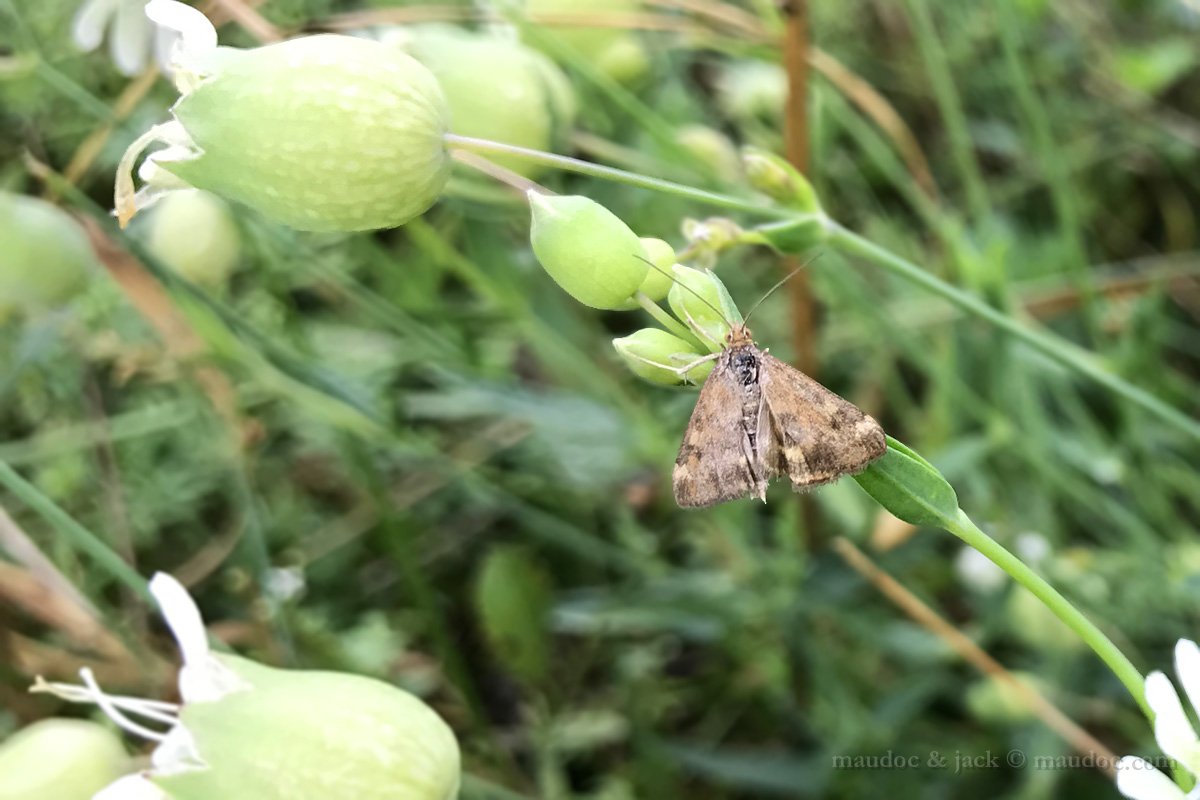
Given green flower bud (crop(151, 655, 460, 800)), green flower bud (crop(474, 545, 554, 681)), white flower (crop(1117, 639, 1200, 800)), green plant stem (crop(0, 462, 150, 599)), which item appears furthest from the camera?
green flower bud (crop(474, 545, 554, 681))

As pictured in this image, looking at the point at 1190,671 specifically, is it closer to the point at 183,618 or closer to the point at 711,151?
the point at 183,618

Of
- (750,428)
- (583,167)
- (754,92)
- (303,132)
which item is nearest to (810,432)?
(750,428)

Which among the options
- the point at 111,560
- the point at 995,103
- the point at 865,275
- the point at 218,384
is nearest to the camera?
the point at 111,560

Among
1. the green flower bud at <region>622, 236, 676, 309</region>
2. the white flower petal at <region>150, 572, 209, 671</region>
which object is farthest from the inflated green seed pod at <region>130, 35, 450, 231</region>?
the white flower petal at <region>150, 572, 209, 671</region>

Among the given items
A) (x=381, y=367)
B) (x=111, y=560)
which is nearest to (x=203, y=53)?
(x=111, y=560)

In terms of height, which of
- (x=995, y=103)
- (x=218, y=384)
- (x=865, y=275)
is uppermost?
(x=218, y=384)

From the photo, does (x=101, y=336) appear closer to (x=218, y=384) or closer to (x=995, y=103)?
(x=218, y=384)

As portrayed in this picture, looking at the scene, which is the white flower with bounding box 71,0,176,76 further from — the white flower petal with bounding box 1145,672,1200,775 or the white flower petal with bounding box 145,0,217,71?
the white flower petal with bounding box 1145,672,1200,775
